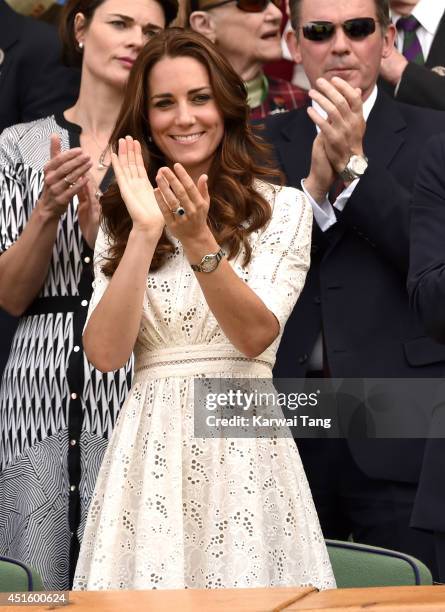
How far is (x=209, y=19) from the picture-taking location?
5.50m

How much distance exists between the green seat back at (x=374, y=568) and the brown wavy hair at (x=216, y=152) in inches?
37.0

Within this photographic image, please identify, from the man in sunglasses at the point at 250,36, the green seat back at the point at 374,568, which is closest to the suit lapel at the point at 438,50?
the man in sunglasses at the point at 250,36

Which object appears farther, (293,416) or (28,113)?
(28,113)

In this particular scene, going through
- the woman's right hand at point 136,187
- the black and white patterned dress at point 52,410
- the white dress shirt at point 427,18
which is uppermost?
the white dress shirt at point 427,18

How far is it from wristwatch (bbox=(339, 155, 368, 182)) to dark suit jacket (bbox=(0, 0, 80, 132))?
4.35ft

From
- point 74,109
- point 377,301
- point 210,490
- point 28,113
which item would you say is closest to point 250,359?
point 210,490

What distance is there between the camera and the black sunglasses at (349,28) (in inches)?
178

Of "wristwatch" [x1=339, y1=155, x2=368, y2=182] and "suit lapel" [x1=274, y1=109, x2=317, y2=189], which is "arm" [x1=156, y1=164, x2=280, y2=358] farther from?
"suit lapel" [x1=274, y1=109, x2=317, y2=189]

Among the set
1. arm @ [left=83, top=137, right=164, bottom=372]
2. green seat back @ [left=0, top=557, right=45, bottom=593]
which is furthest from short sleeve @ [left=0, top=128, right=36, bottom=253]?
green seat back @ [left=0, top=557, right=45, bottom=593]

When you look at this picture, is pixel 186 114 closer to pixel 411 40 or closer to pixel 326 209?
pixel 326 209

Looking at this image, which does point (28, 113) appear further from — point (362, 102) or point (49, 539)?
point (49, 539)

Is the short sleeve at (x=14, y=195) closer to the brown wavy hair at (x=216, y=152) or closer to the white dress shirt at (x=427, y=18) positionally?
the brown wavy hair at (x=216, y=152)

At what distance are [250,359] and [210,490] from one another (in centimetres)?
39

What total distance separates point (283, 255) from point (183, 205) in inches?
17.4
